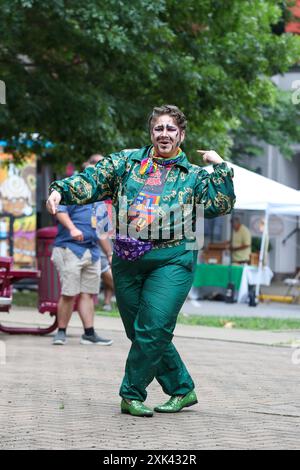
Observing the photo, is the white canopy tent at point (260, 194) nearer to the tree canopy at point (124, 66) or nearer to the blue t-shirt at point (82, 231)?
the tree canopy at point (124, 66)

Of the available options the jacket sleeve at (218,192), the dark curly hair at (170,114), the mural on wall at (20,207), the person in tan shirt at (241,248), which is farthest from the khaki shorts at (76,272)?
the mural on wall at (20,207)

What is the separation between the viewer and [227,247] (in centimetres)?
2488

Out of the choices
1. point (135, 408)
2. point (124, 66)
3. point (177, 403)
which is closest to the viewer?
point (135, 408)

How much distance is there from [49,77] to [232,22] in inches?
141

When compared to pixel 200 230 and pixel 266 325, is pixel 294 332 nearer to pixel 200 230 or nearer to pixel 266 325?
pixel 266 325

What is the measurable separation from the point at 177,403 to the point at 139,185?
1437mm

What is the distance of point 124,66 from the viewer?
1928 centimetres

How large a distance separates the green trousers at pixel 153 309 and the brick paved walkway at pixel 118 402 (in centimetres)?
25

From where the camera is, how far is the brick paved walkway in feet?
21.5

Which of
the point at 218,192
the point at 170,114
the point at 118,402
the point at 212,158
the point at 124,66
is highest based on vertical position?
the point at 124,66

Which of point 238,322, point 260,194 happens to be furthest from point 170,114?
point 260,194

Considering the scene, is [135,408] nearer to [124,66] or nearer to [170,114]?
[170,114]

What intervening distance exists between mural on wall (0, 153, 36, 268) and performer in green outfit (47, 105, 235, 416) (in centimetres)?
1747

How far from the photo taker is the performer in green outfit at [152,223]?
289 inches
